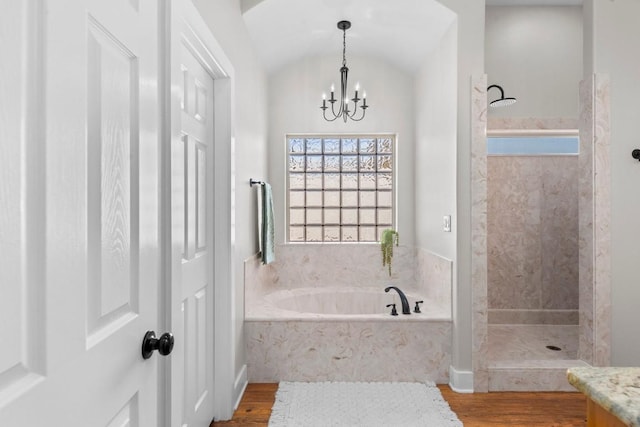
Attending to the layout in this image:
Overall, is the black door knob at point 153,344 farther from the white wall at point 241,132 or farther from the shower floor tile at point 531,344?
the shower floor tile at point 531,344

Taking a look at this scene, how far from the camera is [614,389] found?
779 mm

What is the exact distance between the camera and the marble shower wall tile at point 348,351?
2.73 metres

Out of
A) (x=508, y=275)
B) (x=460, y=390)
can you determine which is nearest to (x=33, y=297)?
(x=460, y=390)

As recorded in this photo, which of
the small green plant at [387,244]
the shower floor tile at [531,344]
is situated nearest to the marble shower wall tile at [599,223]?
the shower floor tile at [531,344]

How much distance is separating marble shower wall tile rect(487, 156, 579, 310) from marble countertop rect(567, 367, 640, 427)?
3.16 meters

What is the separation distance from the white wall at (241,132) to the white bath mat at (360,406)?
40 centimetres

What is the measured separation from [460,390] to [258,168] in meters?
2.26

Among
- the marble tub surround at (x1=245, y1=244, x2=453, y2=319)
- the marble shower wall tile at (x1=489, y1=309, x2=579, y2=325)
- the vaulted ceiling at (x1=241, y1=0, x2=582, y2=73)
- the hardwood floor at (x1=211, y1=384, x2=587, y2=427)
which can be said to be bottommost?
the hardwood floor at (x1=211, y1=384, x2=587, y2=427)

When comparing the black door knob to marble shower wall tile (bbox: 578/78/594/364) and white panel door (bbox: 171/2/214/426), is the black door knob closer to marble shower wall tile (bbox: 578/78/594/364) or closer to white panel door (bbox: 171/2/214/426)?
white panel door (bbox: 171/2/214/426)

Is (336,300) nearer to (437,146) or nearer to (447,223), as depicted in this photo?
(447,223)

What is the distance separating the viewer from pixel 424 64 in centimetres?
347

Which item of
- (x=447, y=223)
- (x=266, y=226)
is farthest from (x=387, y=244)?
(x=266, y=226)

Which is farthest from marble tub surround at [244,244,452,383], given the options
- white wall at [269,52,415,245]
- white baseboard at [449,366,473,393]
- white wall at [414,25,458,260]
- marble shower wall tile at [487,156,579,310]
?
marble shower wall tile at [487,156,579,310]

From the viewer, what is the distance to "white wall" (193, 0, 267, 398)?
2188 mm
